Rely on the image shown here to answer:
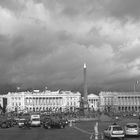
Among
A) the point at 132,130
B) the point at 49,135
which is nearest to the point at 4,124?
the point at 49,135

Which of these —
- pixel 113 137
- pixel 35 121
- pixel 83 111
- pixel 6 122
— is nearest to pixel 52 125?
pixel 35 121

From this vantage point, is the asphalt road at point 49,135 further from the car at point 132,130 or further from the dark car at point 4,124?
the dark car at point 4,124

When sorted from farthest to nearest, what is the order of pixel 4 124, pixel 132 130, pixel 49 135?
pixel 4 124 < pixel 49 135 < pixel 132 130

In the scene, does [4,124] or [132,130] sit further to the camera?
[4,124]

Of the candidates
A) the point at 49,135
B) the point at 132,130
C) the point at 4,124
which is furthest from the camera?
the point at 4,124

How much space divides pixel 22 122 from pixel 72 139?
28071 mm

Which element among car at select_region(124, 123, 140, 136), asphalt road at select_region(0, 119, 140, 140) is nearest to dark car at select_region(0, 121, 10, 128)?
asphalt road at select_region(0, 119, 140, 140)

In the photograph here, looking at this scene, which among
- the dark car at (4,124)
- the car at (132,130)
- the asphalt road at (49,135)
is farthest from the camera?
the dark car at (4,124)

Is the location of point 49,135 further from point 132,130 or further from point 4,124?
point 4,124

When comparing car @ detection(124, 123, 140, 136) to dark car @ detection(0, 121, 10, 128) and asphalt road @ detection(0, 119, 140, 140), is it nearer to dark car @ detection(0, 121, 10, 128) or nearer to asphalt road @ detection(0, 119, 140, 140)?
asphalt road @ detection(0, 119, 140, 140)

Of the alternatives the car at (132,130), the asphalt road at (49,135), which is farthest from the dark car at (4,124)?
the car at (132,130)

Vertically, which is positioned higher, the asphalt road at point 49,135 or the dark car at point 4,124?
the dark car at point 4,124

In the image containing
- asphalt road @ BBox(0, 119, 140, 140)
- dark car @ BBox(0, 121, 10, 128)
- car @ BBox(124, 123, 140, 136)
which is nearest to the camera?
car @ BBox(124, 123, 140, 136)

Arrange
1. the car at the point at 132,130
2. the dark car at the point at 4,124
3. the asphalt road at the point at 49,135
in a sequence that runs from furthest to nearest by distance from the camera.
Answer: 1. the dark car at the point at 4,124
2. the asphalt road at the point at 49,135
3. the car at the point at 132,130
